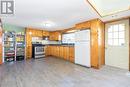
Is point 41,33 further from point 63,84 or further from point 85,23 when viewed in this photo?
point 63,84

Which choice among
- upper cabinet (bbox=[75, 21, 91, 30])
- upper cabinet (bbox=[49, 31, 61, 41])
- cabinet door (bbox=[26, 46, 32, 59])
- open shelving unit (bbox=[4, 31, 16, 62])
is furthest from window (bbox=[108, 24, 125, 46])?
open shelving unit (bbox=[4, 31, 16, 62])

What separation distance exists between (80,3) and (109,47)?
9.44 ft

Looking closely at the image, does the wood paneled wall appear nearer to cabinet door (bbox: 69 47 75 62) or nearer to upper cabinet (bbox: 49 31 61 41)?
cabinet door (bbox: 69 47 75 62)

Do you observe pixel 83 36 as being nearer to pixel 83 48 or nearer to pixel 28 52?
pixel 83 48

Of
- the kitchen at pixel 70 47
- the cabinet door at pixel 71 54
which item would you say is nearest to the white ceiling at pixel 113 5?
the kitchen at pixel 70 47

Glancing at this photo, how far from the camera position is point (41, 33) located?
7453 mm

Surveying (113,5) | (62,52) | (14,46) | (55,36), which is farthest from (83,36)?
(14,46)

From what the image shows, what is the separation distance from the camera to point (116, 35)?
4.45m

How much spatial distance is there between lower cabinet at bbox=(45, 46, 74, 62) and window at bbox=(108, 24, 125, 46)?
79.9 inches

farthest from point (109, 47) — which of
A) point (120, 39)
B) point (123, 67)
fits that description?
point (123, 67)

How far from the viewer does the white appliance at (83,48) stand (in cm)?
437

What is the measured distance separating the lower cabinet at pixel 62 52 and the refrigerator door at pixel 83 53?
799mm

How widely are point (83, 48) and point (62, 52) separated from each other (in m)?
2.27

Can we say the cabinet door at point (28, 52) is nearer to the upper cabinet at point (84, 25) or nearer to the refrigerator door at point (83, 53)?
the refrigerator door at point (83, 53)
